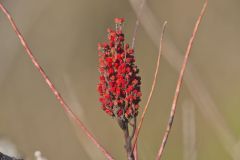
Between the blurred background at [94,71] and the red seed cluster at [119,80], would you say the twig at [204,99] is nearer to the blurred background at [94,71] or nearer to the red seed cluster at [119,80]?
the red seed cluster at [119,80]

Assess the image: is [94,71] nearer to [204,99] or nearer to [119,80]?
[204,99]

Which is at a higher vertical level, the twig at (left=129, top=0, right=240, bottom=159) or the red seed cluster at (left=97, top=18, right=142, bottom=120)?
the red seed cluster at (left=97, top=18, right=142, bottom=120)

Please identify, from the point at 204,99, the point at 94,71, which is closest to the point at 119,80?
the point at 204,99

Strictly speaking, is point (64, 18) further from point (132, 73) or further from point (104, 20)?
point (132, 73)

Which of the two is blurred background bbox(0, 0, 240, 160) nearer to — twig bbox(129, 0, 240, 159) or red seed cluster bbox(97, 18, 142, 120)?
twig bbox(129, 0, 240, 159)

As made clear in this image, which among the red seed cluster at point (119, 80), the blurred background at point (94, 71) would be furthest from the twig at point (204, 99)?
the blurred background at point (94, 71)

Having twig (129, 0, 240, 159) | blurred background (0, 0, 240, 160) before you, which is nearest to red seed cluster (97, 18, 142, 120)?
twig (129, 0, 240, 159)

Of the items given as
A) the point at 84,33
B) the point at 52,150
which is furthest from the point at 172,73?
the point at 52,150
